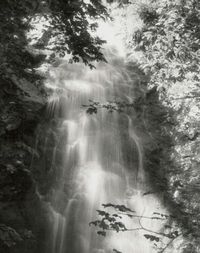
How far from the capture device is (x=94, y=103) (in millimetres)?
5203

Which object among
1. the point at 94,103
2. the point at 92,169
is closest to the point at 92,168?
the point at 92,169

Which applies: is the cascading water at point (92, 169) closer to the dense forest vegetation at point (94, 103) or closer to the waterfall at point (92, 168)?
the waterfall at point (92, 168)

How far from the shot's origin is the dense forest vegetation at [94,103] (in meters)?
5.07

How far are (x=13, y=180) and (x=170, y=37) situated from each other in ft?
18.5

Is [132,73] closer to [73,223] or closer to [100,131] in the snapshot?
[100,131]

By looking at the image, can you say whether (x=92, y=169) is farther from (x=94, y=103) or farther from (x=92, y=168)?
(x=94, y=103)

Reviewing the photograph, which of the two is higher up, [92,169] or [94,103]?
[92,169]

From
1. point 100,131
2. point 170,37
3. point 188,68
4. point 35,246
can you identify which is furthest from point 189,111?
point 35,246

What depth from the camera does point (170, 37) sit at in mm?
7484

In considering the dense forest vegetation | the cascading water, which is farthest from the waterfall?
the dense forest vegetation

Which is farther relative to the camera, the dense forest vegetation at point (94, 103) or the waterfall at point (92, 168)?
the waterfall at point (92, 168)

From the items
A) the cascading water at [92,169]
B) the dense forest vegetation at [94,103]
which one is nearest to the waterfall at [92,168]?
the cascading water at [92,169]

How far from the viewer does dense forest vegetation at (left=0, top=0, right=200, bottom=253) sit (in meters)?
5.07

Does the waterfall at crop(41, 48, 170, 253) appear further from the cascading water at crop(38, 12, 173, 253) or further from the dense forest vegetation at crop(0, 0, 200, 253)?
the dense forest vegetation at crop(0, 0, 200, 253)
